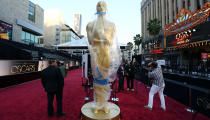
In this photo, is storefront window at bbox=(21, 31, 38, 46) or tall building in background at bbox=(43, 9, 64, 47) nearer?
storefront window at bbox=(21, 31, 38, 46)

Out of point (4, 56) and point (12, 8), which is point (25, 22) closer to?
point (12, 8)

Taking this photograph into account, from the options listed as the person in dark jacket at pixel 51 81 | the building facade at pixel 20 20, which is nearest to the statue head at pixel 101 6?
the person in dark jacket at pixel 51 81

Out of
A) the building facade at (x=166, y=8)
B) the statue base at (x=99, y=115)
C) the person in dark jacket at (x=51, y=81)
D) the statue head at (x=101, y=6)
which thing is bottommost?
the statue base at (x=99, y=115)

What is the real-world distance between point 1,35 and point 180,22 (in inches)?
885

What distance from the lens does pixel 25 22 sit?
63.9ft

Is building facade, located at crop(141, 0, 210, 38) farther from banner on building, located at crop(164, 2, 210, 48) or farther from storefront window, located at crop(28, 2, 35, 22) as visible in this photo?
storefront window, located at crop(28, 2, 35, 22)

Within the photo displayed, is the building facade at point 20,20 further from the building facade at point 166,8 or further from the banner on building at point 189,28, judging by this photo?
the building facade at point 166,8

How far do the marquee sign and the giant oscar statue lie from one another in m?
11.4

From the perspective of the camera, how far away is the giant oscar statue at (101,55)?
2.04 meters

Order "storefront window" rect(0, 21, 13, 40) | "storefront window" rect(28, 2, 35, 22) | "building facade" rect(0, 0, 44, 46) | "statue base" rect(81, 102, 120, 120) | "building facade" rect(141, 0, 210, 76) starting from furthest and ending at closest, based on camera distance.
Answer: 1. "storefront window" rect(28, 2, 35, 22)
2. "building facade" rect(0, 0, 44, 46)
3. "storefront window" rect(0, 21, 13, 40)
4. "building facade" rect(141, 0, 210, 76)
5. "statue base" rect(81, 102, 120, 120)

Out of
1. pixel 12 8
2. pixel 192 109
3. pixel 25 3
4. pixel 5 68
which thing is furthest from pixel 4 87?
pixel 25 3

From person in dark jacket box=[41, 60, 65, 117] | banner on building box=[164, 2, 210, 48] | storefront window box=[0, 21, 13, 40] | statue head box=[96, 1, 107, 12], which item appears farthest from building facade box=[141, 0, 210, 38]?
storefront window box=[0, 21, 13, 40]

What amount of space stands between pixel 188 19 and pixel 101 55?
1308cm

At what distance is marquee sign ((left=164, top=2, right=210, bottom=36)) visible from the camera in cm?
931
